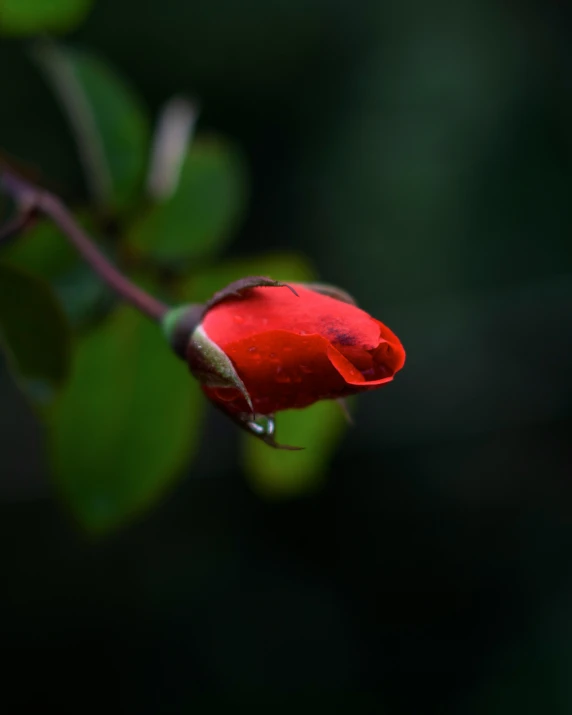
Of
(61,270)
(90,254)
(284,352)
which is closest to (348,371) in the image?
(284,352)

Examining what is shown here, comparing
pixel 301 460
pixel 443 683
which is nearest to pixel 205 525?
A: pixel 443 683

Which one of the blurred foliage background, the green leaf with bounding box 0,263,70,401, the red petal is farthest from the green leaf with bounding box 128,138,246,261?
the blurred foliage background

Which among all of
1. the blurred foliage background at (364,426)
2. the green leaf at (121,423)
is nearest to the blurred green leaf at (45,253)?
the green leaf at (121,423)

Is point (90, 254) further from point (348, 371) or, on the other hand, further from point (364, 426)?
point (364, 426)

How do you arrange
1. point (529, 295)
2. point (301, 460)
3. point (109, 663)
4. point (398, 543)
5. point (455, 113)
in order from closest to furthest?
1. point (301, 460)
2. point (109, 663)
3. point (398, 543)
4. point (529, 295)
5. point (455, 113)

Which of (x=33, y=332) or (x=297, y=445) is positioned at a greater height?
(x=33, y=332)

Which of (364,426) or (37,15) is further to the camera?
(364,426)

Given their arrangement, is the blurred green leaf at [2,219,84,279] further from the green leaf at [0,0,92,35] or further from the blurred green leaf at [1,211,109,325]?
the green leaf at [0,0,92,35]

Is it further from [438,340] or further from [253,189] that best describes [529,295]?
[253,189]
